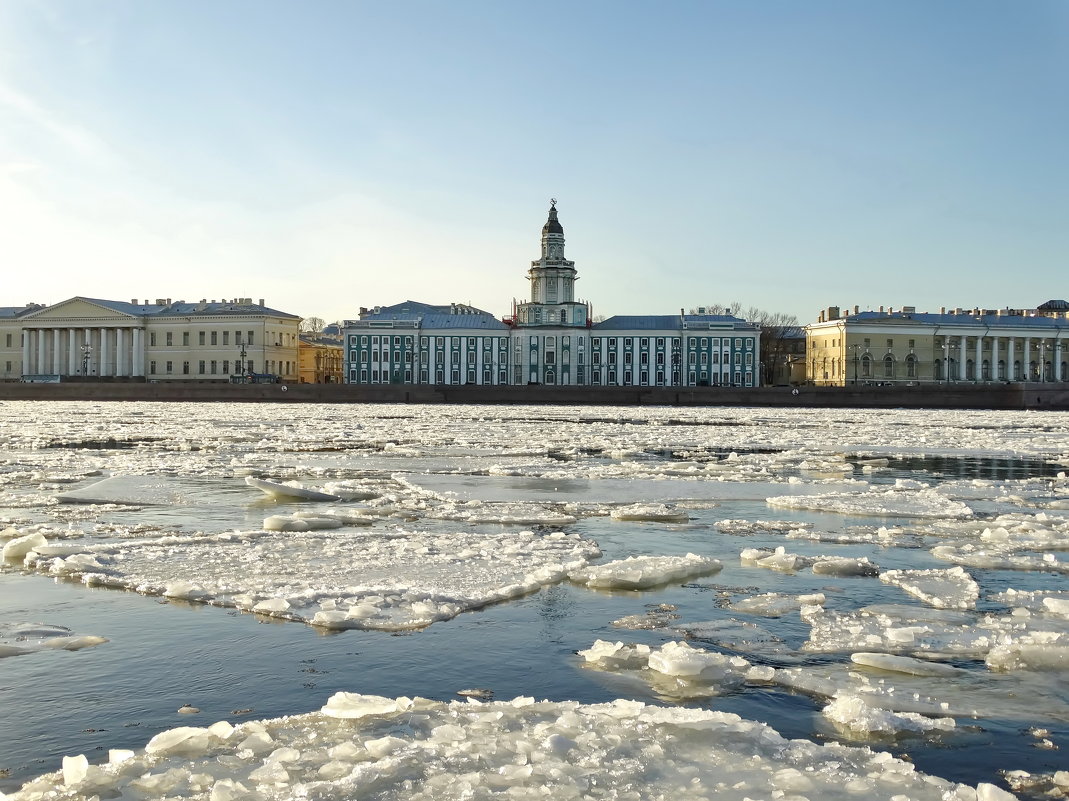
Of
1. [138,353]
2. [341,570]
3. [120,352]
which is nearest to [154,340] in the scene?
[138,353]

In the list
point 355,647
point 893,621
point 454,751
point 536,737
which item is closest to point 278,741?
point 454,751

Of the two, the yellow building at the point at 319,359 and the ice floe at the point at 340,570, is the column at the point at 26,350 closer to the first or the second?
the yellow building at the point at 319,359

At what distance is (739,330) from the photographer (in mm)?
94312

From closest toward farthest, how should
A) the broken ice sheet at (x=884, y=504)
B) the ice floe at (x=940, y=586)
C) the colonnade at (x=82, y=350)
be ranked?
the ice floe at (x=940, y=586), the broken ice sheet at (x=884, y=504), the colonnade at (x=82, y=350)

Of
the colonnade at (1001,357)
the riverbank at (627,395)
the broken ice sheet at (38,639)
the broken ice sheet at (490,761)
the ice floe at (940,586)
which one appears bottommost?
the broken ice sheet at (490,761)

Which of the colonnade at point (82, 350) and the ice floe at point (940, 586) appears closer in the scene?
the ice floe at point (940, 586)

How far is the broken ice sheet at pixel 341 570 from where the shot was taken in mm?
5430

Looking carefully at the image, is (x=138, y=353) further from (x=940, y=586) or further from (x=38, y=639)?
(x=940, y=586)

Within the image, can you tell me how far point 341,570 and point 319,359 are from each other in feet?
369

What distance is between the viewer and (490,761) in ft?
11.1

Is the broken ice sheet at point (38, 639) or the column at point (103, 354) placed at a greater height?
the column at point (103, 354)

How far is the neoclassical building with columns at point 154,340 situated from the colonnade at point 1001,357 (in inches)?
2424

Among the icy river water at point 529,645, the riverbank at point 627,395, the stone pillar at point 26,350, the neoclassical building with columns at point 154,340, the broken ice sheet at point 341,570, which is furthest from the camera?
the stone pillar at point 26,350

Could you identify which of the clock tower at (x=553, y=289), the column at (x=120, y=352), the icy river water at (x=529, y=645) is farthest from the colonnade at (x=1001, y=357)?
the icy river water at (x=529, y=645)
